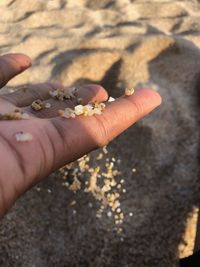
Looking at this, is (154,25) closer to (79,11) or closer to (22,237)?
(79,11)

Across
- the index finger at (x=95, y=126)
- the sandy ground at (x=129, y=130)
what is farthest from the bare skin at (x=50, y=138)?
the sandy ground at (x=129, y=130)

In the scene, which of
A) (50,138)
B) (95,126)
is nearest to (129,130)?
(95,126)

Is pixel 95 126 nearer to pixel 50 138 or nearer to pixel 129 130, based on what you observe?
pixel 50 138

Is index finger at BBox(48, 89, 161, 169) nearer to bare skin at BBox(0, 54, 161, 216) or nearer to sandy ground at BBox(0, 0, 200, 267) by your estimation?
bare skin at BBox(0, 54, 161, 216)

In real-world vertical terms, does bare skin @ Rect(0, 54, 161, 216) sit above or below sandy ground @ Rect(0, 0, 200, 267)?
above

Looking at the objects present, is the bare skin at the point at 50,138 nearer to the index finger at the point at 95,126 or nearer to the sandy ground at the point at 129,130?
the index finger at the point at 95,126

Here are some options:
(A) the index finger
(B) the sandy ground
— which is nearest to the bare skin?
(A) the index finger
